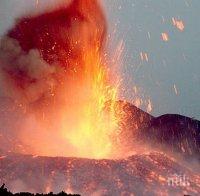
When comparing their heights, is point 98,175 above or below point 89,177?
above

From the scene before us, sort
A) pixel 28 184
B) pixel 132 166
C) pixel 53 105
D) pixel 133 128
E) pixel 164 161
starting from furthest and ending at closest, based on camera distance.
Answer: pixel 133 128
pixel 53 105
pixel 164 161
pixel 132 166
pixel 28 184

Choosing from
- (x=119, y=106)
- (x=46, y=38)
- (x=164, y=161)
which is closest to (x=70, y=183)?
(x=164, y=161)

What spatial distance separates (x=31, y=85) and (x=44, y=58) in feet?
16.3

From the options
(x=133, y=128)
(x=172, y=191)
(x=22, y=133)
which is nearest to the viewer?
(x=172, y=191)

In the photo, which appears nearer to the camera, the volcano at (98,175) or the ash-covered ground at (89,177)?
the ash-covered ground at (89,177)

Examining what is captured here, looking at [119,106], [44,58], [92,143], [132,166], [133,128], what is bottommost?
[132,166]

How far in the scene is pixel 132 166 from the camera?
53094 mm

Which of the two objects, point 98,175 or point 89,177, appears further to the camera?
point 98,175

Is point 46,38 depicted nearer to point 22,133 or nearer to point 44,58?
point 44,58

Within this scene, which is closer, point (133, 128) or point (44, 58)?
point (44, 58)

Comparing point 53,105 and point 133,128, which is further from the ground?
point 133,128

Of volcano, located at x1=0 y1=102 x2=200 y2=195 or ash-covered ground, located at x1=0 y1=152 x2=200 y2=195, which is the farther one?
volcano, located at x1=0 y1=102 x2=200 y2=195

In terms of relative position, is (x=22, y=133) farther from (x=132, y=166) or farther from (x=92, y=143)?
(x=132, y=166)

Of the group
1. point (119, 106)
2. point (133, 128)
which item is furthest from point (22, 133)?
point (119, 106)
